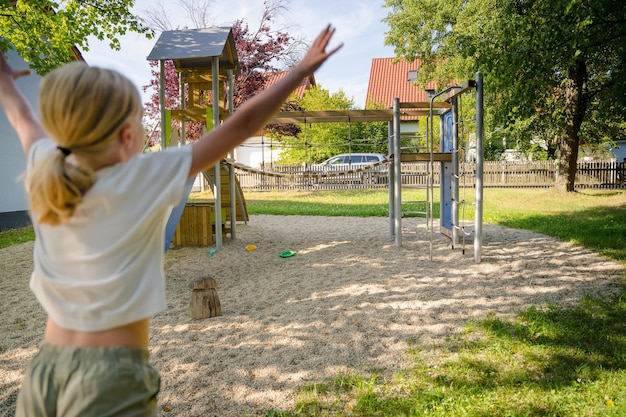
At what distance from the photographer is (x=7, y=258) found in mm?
8664

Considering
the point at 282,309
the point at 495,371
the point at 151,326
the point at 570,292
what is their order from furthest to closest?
1. the point at 570,292
2. the point at 282,309
3. the point at 151,326
4. the point at 495,371

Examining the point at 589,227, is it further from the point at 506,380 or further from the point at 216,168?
the point at 506,380

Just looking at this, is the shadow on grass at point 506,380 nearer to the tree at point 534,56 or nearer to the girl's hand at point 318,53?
the girl's hand at point 318,53

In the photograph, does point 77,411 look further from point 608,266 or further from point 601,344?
point 608,266

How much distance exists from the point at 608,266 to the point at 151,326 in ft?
19.8

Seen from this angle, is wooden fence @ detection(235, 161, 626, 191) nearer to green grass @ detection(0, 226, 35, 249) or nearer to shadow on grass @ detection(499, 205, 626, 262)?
shadow on grass @ detection(499, 205, 626, 262)

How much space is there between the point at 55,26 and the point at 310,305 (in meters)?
7.19

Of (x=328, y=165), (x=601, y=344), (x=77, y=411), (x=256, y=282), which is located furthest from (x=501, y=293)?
(x=328, y=165)

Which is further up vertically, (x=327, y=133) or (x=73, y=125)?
(x=327, y=133)

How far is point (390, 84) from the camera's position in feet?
124

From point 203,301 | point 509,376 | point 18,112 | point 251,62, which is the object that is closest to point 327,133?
point 251,62

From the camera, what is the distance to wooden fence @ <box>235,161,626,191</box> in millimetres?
22609

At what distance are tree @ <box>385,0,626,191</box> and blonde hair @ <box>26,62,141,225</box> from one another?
6988 mm

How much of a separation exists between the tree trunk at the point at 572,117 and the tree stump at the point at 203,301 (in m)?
15.1
